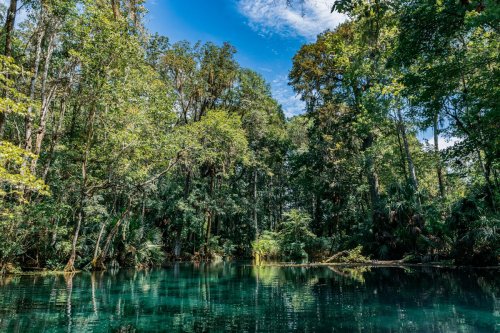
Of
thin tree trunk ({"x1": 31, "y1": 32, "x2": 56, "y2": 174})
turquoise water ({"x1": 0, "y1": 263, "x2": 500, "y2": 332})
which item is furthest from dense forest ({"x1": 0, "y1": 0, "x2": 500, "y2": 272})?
turquoise water ({"x1": 0, "y1": 263, "x2": 500, "y2": 332})

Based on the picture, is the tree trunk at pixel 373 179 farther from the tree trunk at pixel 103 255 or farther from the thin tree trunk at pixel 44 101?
the thin tree trunk at pixel 44 101

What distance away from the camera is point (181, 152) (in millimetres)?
21062

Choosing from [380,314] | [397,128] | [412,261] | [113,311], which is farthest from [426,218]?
[113,311]

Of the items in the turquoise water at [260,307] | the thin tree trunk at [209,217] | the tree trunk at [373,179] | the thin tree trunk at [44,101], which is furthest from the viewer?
the thin tree trunk at [209,217]

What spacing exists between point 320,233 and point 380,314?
21968 millimetres

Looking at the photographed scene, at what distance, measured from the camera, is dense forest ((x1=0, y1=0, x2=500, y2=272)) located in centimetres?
1313

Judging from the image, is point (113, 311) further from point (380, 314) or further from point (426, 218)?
point (426, 218)

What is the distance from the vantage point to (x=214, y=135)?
2659 centimetres

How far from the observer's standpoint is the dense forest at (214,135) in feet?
43.1

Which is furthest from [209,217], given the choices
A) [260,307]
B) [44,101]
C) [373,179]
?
[260,307]

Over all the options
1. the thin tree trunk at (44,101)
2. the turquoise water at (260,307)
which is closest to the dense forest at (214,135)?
the thin tree trunk at (44,101)

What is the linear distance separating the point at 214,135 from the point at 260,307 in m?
19.2

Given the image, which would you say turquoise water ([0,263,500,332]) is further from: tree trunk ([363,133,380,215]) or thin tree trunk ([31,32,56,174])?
tree trunk ([363,133,380,215])

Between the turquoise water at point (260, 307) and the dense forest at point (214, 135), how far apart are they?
323 centimetres
